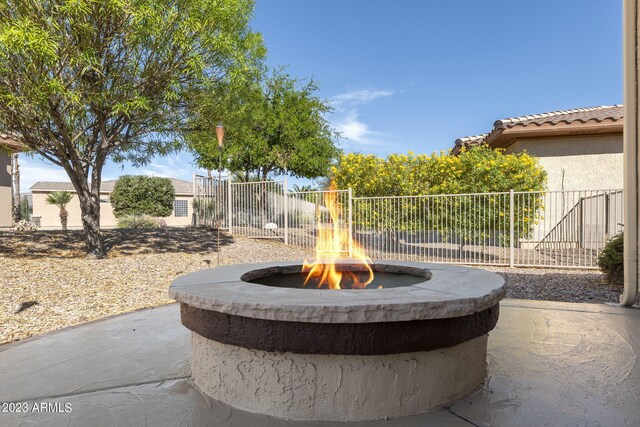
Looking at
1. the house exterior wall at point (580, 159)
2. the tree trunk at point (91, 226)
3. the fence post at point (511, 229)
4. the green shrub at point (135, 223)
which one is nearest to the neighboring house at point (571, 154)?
the house exterior wall at point (580, 159)

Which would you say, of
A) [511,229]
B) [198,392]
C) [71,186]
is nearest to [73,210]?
[71,186]

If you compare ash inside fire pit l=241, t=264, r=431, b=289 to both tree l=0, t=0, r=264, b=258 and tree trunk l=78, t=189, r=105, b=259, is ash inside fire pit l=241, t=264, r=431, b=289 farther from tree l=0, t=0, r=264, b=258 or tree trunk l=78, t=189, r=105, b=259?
tree trunk l=78, t=189, r=105, b=259

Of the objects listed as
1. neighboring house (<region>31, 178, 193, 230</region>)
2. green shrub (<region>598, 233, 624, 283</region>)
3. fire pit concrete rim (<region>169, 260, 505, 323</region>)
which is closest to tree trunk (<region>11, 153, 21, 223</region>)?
neighboring house (<region>31, 178, 193, 230</region>)

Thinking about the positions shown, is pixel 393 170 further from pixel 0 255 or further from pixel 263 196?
pixel 0 255

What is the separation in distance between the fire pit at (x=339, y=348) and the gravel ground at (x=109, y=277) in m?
3.34

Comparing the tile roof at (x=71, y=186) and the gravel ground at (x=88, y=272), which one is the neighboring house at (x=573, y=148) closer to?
the gravel ground at (x=88, y=272)

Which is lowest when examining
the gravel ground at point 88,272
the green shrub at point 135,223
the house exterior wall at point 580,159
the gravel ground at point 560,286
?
the gravel ground at point 560,286

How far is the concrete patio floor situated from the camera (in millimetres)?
2191

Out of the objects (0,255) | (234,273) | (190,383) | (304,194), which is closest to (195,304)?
(190,383)

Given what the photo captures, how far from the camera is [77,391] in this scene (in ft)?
8.48

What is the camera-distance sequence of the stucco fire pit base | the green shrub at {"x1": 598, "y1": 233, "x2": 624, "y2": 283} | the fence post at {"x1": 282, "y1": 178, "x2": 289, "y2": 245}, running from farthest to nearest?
1. the fence post at {"x1": 282, "y1": 178, "x2": 289, "y2": 245}
2. the green shrub at {"x1": 598, "y1": 233, "x2": 624, "y2": 283}
3. the stucco fire pit base

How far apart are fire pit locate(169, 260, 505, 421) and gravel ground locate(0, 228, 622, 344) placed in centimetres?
334

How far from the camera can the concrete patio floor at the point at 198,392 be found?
2191mm

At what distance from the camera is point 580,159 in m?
12.3
